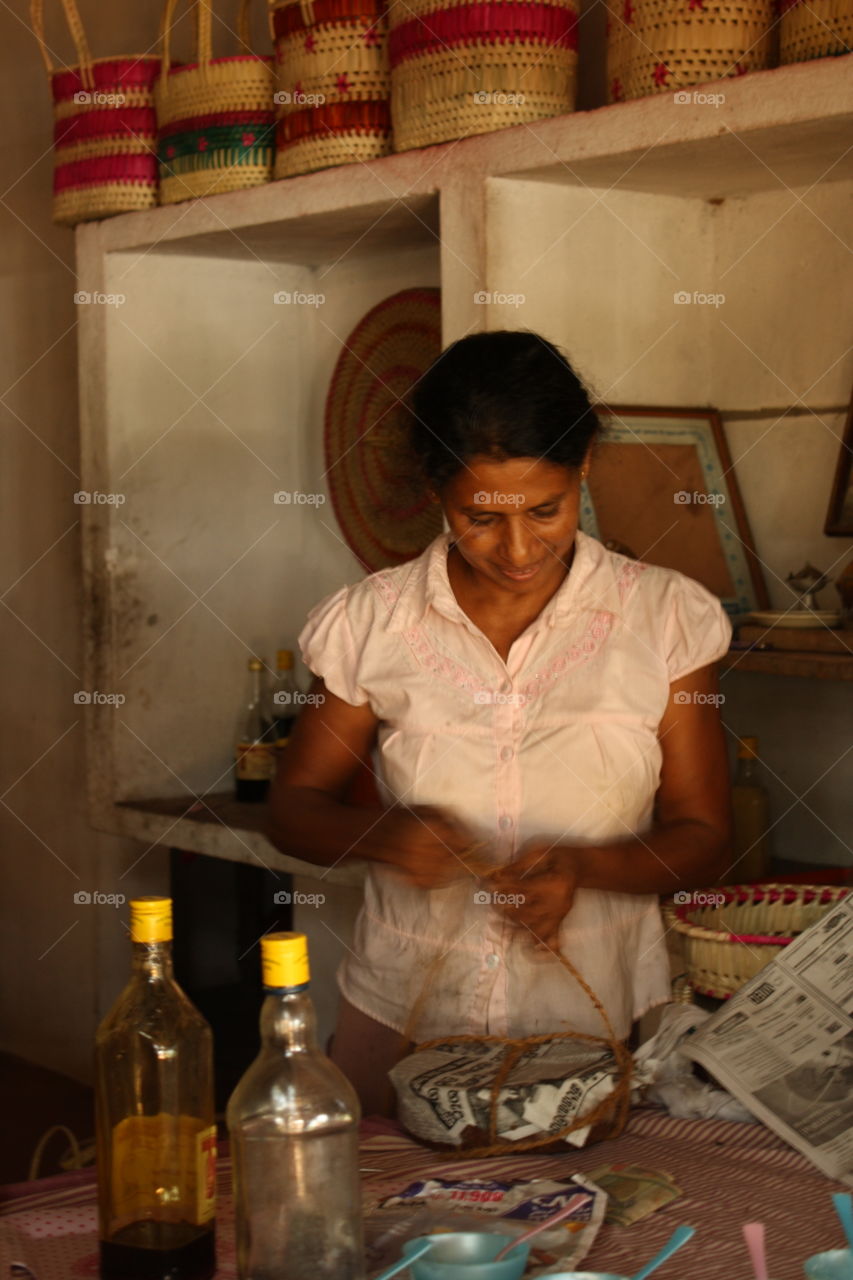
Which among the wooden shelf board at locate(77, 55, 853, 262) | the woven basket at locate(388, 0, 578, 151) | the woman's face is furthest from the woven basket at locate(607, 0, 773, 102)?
the woman's face

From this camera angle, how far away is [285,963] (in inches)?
35.9

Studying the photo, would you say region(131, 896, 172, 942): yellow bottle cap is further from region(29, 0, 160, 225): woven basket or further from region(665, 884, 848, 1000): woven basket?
region(29, 0, 160, 225): woven basket

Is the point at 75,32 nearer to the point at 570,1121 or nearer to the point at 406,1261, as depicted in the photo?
the point at 570,1121

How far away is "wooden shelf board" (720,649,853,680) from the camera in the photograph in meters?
2.05

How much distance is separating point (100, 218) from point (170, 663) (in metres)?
0.96

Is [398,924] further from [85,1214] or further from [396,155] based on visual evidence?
[396,155]

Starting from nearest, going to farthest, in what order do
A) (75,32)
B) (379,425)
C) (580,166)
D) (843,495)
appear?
1. (580,166)
2. (843,495)
3. (75,32)
4. (379,425)

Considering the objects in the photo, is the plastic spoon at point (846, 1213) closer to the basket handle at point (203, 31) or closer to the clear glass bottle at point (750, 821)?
the clear glass bottle at point (750, 821)

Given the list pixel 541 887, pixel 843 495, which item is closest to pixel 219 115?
pixel 843 495

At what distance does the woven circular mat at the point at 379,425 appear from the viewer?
9.60 ft

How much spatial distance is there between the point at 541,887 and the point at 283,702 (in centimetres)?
178

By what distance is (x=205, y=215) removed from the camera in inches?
111

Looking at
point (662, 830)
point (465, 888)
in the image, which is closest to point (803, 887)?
point (662, 830)

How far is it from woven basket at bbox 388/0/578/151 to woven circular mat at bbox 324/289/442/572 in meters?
0.59
